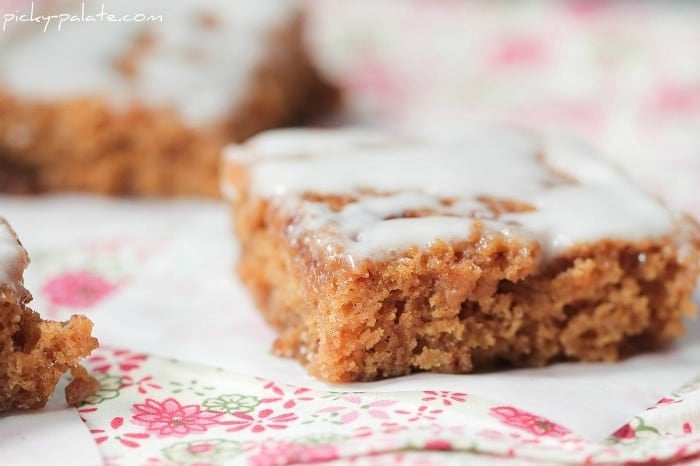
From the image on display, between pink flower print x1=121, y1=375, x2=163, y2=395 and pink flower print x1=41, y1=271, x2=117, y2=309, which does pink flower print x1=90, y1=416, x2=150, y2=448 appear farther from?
pink flower print x1=41, y1=271, x2=117, y2=309

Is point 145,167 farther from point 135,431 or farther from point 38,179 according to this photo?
point 135,431

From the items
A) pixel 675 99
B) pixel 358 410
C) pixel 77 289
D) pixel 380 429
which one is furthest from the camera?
pixel 675 99

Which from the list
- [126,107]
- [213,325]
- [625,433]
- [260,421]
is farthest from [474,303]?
[126,107]

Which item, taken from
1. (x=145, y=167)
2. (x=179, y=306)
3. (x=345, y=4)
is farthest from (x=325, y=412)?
(x=345, y=4)

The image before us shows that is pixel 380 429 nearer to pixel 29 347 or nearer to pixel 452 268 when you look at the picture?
pixel 452 268

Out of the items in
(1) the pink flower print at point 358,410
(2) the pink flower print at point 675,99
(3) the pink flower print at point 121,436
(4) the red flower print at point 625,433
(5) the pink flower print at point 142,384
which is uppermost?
(2) the pink flower print at point 675,99

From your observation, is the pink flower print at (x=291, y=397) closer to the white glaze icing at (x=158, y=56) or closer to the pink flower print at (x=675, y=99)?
the white glaze icing at (x=158, y=56)

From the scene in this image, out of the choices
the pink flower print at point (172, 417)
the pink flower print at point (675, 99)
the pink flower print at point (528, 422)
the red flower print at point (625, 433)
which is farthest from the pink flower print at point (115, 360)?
the pink flower print at point (675, 99)
